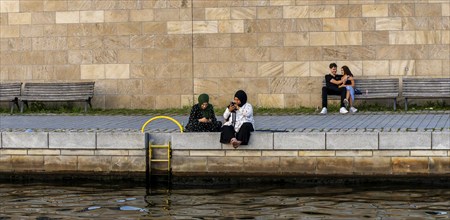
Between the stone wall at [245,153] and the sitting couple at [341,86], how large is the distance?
7.63 metres

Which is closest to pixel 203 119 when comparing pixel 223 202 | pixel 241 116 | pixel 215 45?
pixel 241 116

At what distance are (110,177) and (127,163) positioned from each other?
364mm

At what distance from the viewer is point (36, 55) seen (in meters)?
26.2

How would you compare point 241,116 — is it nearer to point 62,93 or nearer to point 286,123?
point 286,123

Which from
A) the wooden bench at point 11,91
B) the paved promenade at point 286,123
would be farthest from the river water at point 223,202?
the wooden bench at point 11,91

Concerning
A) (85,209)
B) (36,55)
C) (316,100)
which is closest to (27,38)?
(36,55)

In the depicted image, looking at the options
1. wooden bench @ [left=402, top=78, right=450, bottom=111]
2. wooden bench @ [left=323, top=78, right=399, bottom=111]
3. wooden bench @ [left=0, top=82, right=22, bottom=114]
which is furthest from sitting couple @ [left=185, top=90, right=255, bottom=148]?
wooden bench @ [left=0, top=82, right=22, bottom=114]

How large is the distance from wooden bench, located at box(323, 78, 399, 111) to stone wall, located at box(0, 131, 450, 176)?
8342 mm

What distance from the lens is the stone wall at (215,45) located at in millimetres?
24719

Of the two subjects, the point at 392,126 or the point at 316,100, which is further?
the point at 316,100

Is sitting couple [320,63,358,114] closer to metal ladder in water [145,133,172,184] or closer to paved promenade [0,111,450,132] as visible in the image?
A: paved promenade [0,111,450,132]

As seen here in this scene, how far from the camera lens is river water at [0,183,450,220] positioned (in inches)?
515

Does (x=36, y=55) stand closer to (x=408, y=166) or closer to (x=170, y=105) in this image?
(x=170, y=105)

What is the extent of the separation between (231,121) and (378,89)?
8718 millimetres
